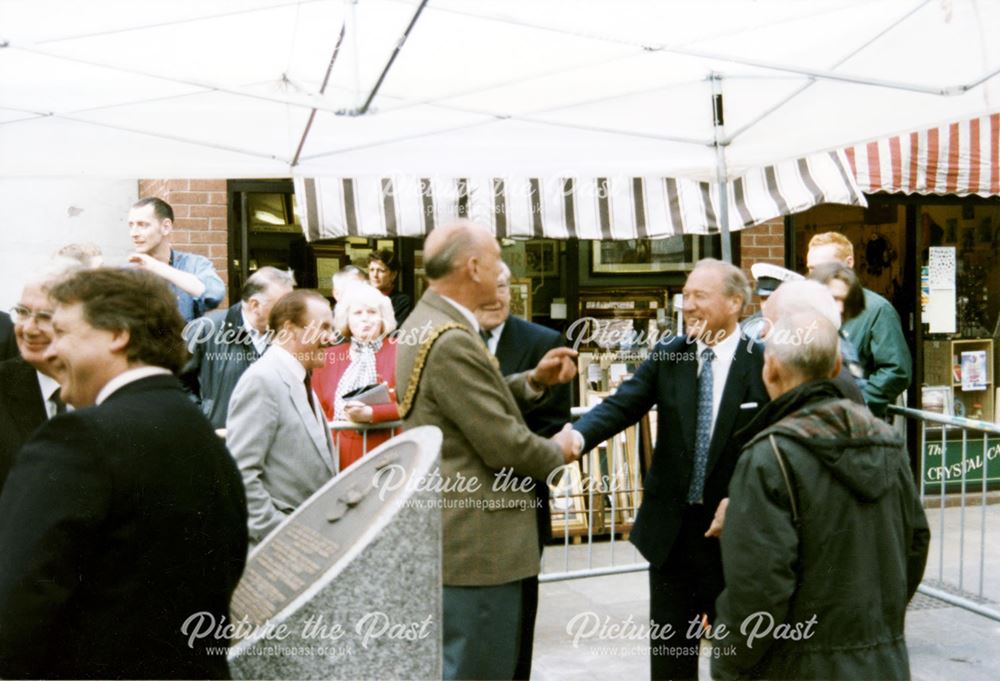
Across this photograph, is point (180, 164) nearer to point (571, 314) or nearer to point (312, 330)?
point (312, 330)

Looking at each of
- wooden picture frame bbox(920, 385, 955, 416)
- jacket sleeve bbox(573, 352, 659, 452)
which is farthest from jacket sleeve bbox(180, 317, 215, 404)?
wooden picture frame bbox(920, 385, 955, 416)

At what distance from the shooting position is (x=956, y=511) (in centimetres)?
905

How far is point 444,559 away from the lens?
3400mm

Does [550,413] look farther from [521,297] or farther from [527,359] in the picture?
[521,297]

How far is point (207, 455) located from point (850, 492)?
181 centimetres

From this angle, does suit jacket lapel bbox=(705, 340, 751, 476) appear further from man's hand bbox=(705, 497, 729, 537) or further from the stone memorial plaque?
the stone memorial plaque

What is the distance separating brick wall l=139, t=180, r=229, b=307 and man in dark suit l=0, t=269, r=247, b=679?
569 centimetres

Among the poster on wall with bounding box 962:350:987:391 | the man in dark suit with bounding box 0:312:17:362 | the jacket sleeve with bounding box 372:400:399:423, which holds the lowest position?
the poster on wall with bounding box 962:350:987:391

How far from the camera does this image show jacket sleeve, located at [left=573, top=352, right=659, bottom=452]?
4.32 meters

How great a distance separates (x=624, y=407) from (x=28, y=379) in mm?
2425

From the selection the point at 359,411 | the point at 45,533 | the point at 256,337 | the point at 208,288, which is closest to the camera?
the point at 45,533

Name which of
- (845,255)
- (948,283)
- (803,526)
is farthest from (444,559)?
(948,283)

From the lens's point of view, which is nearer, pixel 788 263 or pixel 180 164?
pixel 180 164

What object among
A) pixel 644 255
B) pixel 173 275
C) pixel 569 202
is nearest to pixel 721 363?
pixel 569 202
